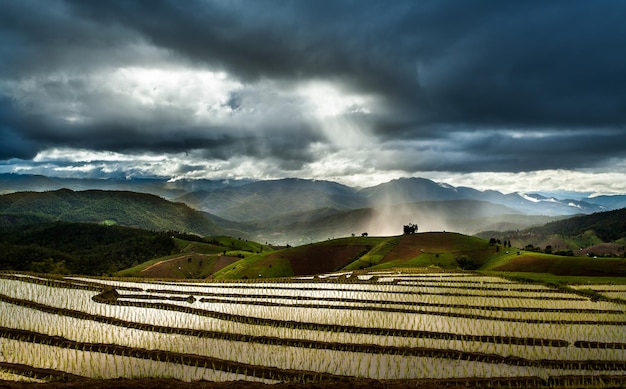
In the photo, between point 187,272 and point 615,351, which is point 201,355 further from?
point 187,272

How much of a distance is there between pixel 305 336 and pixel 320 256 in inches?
5239

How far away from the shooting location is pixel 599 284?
205ft

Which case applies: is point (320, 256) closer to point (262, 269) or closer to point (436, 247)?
point (262, 269)

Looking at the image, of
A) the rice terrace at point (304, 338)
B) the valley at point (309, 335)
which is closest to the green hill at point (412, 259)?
the valley at point (309, 335)

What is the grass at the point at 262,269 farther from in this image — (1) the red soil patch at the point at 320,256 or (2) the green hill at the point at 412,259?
(1) the red soil patch at the point at 320,256

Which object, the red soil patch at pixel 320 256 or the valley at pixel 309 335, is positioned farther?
the red soil patch at pixel 320 256

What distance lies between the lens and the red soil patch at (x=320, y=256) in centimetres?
15062

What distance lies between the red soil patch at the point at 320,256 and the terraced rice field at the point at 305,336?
331ft

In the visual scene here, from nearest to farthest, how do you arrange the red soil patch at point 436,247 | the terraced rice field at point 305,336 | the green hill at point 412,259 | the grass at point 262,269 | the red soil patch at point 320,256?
the terraced rice field at point 305,336 → the green hill at point 412,259 → the grass at point 262,269 → the red soil patch at point 436,247 → the red soil patch at point 320,256

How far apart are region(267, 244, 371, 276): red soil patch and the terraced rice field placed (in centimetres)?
10083

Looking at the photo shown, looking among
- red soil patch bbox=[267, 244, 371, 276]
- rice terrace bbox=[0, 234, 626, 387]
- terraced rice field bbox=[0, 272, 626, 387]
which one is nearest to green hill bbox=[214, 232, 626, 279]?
red soil patch bbox=[267, 244, 371, 276]

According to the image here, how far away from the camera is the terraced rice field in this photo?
23719 millimetres

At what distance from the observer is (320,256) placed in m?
163

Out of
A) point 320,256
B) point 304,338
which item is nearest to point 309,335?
point 304,338
